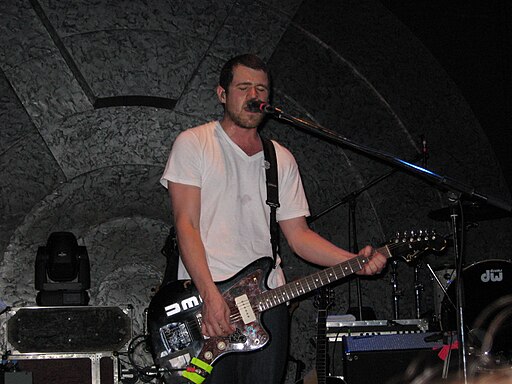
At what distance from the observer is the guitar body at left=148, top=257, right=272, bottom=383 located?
10.5 ft

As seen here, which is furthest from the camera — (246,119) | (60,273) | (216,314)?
(60,273)

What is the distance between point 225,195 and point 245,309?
1.70ft

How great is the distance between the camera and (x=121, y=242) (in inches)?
234

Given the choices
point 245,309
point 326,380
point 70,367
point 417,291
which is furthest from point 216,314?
point 417,291

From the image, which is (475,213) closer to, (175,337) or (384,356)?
(384,356)

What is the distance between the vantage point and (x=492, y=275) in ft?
17.9

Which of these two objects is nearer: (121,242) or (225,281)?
(225,281)

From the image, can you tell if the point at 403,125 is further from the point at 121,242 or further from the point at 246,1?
the point at 121,242

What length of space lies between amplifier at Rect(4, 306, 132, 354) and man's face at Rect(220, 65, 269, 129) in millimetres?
2101

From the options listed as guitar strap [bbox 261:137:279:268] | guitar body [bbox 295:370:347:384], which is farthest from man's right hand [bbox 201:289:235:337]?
guitar body [bbox 295:370:347:384]

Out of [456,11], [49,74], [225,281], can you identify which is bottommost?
[225,281]

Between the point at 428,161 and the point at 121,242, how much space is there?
2.55m

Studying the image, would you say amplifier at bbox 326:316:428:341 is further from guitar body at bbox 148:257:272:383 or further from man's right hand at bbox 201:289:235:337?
man's right hand at bbox 201:289:235:337

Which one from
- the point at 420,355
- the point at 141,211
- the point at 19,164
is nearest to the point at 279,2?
the point at 141,211
